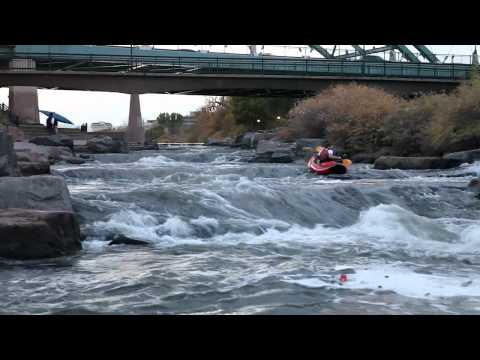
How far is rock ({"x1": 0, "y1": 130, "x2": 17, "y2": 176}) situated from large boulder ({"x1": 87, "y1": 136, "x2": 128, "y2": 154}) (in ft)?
61.5

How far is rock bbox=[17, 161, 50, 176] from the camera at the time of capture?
17356 mm

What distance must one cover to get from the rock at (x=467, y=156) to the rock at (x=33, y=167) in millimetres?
13224

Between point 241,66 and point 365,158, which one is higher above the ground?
point 241,66

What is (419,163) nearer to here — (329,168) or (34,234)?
(329,168)

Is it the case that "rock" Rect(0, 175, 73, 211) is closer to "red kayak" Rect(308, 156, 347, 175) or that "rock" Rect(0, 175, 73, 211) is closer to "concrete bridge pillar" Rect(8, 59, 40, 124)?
"red kayak" Rect(308, 156, 347, 175)

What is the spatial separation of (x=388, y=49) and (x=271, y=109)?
15104mm

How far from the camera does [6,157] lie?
1391 cm

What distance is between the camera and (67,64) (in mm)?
49531

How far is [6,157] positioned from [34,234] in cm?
565

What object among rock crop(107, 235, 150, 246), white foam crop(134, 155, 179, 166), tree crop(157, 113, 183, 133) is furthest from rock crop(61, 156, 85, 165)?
tree crop(157, 113, 183, 133)

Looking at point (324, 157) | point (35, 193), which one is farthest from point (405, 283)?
point (324, 157)

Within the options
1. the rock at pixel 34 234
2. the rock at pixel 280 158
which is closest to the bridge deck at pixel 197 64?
the rock at pixel 280 158
